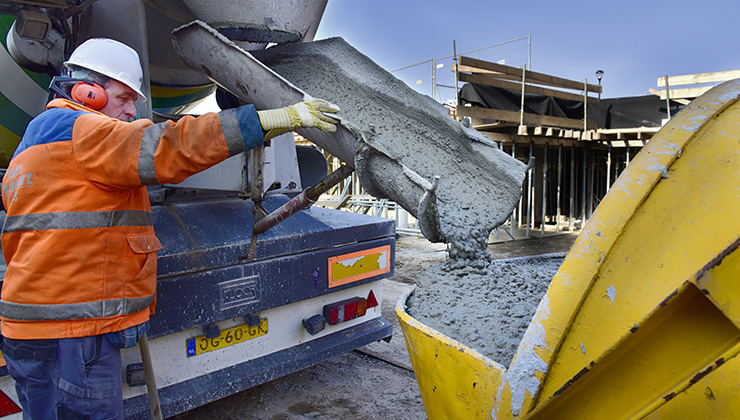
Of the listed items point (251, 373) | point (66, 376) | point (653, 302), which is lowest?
point (251, 373)

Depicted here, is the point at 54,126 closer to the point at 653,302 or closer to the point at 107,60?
the point at 107,60

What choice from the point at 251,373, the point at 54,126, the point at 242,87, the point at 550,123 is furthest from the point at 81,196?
the point at 550,123

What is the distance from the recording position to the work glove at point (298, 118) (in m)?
1.60

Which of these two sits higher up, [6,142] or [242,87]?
[242,87]

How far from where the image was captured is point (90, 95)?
5.47 feet

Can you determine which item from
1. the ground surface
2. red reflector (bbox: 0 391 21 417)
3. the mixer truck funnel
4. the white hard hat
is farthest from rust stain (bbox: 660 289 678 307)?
red reflector (bbox: 0 391 21 417)

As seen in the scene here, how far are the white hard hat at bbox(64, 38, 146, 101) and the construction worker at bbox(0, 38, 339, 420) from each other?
0.08 metres

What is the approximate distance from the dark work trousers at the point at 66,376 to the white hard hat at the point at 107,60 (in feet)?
3.25

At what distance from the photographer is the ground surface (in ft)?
8.88

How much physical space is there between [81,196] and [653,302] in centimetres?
173

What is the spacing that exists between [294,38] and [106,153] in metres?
1.45

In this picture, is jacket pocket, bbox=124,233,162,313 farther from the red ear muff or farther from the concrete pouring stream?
the concrete pouring stream

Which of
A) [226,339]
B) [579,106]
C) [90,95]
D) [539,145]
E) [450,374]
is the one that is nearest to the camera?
[450,374]

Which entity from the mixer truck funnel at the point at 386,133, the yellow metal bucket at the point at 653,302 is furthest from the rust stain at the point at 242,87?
the yellow metal bucket at the point at 653,302
